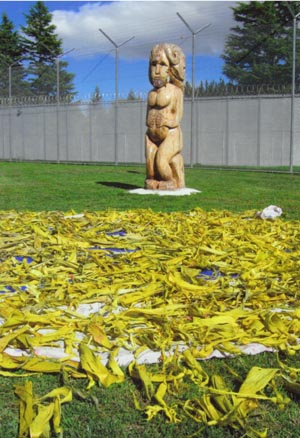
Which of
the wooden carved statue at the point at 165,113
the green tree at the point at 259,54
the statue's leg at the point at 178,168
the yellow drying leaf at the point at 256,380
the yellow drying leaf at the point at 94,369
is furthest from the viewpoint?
the green tree at the point at 259,54

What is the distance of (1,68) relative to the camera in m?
26.9

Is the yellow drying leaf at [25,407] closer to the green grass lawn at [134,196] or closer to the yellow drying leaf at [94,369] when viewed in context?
the yellow drying leaf at [94,369]

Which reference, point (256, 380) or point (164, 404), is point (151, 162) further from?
point (164, 404)

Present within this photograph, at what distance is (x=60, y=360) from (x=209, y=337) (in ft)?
2.68

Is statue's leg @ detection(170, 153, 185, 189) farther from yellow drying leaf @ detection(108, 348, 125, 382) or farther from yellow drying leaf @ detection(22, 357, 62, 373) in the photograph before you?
yellow drying leaf @ detection(22, 357, 62, 373)

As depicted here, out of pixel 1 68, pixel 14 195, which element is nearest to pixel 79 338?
pixel 14 195

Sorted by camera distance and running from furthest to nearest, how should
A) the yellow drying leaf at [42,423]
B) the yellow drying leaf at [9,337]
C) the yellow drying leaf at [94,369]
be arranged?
the yellow drying leaf at [9,337]
the yellow drying leaf at [94,369]
the yellow drying leaf at [42,423]

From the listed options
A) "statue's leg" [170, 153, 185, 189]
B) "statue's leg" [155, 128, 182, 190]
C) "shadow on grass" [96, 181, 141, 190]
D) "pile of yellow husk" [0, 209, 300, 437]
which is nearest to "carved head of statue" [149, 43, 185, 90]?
"statue's leg" [155, 128, 182, 190]

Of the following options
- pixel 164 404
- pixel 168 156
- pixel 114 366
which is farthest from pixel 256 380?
pixel 168 156

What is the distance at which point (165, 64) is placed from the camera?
36.1 feet

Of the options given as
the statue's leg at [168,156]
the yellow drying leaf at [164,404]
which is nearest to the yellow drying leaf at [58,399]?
the yellow drying leaf at [164,404]

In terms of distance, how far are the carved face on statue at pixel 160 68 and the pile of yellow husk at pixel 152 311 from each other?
5.49 m

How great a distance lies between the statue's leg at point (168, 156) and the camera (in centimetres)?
1086

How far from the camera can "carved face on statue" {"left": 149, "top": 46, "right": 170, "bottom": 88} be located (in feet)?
35.9
